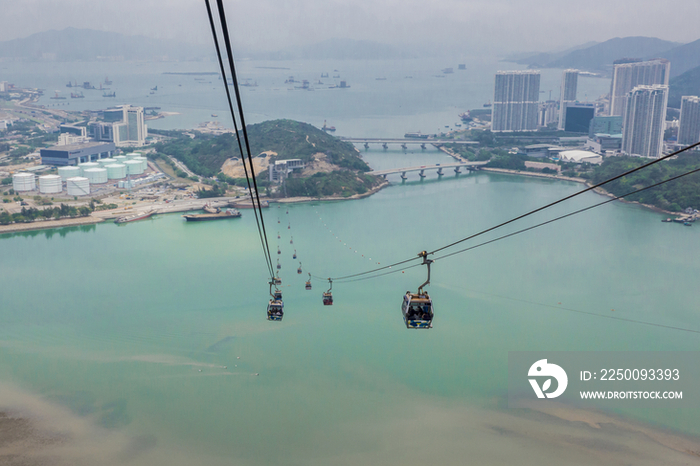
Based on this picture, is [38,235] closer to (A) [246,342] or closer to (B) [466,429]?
(A) [246,342]

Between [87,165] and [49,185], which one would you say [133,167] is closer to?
[87,165]

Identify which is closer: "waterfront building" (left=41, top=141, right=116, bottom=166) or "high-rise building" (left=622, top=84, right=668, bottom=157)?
"waterfront building" (left=41, top=141, right=116, bottom=166)

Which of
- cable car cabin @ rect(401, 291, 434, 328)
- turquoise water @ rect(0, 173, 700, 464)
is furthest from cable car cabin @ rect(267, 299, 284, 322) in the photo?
cable car cabin @ rect(401, 291, 434, 328)

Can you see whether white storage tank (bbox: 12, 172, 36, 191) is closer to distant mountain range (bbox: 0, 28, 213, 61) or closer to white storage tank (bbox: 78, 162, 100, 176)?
white storage tank (bbox: 78, 162, 100, 176)

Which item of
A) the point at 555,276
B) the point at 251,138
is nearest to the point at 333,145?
the point at 251,138

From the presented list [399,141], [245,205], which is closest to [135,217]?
[245,205]

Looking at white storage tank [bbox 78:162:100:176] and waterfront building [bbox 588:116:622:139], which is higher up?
waterfront building [bbox 588:116:622:139]
